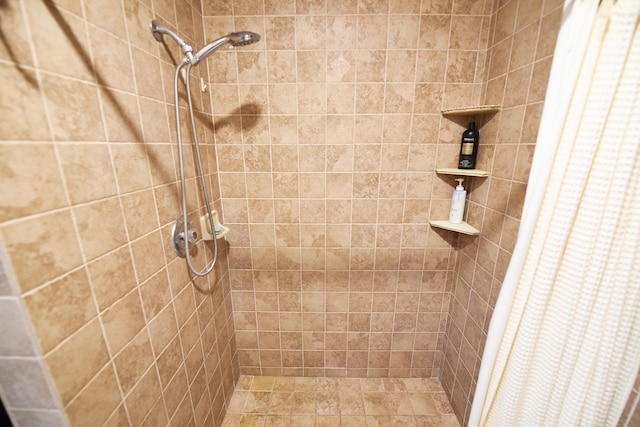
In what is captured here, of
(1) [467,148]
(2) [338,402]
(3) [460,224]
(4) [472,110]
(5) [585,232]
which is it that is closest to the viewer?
(5) [585,232]

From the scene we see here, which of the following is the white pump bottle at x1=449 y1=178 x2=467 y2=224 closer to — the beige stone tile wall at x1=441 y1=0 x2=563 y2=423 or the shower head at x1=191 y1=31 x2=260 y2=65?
the beige stone tile wall at x1=441 y1=0 x2=563 y2=423

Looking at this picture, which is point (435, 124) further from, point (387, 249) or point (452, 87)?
point (387, 249)

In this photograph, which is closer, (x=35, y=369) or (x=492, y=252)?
(x=35, y=369)

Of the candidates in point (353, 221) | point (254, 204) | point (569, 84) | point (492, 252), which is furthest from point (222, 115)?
point (492, 252)

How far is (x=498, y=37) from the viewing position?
1.09 m

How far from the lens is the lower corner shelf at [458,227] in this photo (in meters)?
1.18

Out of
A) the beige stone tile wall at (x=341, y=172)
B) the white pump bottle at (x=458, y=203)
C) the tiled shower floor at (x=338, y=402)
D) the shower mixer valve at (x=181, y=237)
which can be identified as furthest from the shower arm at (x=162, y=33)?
the tiled shower floor at (x=338, y=402)

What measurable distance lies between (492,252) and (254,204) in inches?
47.4

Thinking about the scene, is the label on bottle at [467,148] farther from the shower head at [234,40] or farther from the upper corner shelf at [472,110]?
the shower head at [234,40]

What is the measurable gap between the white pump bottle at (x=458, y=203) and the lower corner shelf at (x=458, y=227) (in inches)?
1.2

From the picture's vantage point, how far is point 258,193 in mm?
1340

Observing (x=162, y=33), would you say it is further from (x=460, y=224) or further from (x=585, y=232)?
(x=460, y=224)

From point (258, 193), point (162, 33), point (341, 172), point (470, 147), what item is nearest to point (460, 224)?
point (470, 147)

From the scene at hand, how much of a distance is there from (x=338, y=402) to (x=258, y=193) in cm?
134
